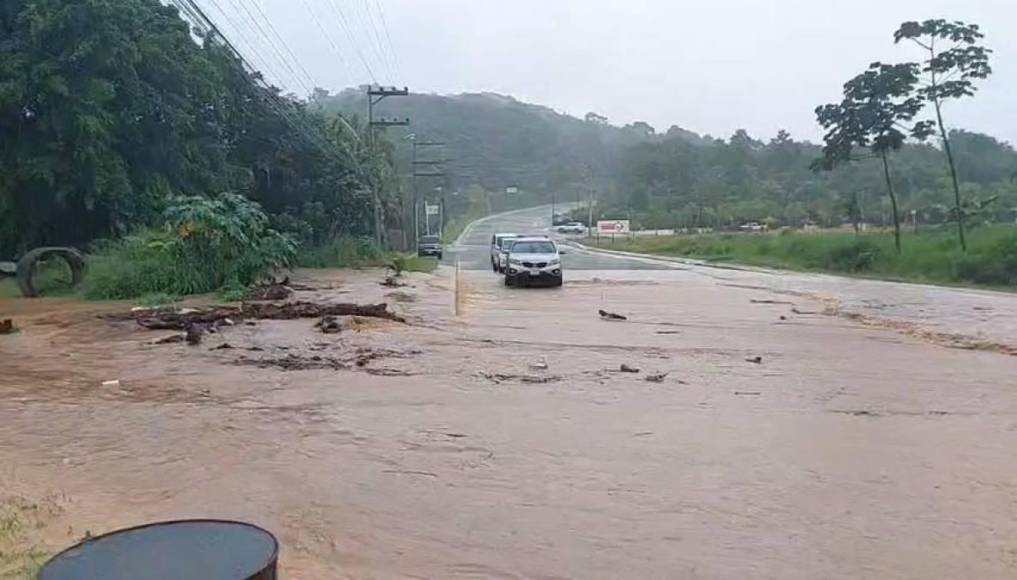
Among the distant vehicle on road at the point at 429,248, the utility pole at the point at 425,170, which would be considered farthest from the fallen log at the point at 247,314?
the utility pole at the point at 425,170

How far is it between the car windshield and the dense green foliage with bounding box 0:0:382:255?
1110 centimetres

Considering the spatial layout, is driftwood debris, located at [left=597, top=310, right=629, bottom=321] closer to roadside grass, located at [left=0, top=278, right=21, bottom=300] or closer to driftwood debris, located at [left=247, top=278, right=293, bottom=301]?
driftwood debris, located at [left=247, top=278, right=293, bottom=301]

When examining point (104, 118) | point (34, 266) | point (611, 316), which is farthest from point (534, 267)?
point (34, 266)

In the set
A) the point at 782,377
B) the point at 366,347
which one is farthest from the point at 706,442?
the point at 366,347

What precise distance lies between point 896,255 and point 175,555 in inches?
1641

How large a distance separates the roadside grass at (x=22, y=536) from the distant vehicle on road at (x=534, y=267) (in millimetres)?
23678

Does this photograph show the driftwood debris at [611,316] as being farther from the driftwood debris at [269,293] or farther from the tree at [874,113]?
the tree at [874,113]

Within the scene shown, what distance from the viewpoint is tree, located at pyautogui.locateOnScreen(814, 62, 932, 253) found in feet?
128

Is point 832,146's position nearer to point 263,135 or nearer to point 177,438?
point 263,135

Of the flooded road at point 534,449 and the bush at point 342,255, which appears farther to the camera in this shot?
the bush at point 342,255

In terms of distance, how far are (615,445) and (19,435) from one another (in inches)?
218

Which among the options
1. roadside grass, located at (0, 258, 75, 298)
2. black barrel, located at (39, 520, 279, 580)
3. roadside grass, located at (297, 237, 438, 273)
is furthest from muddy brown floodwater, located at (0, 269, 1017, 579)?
roadside grass, located at (297, 237, 438, 273)

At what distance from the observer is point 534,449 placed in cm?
853

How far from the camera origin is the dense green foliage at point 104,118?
27.1 m
